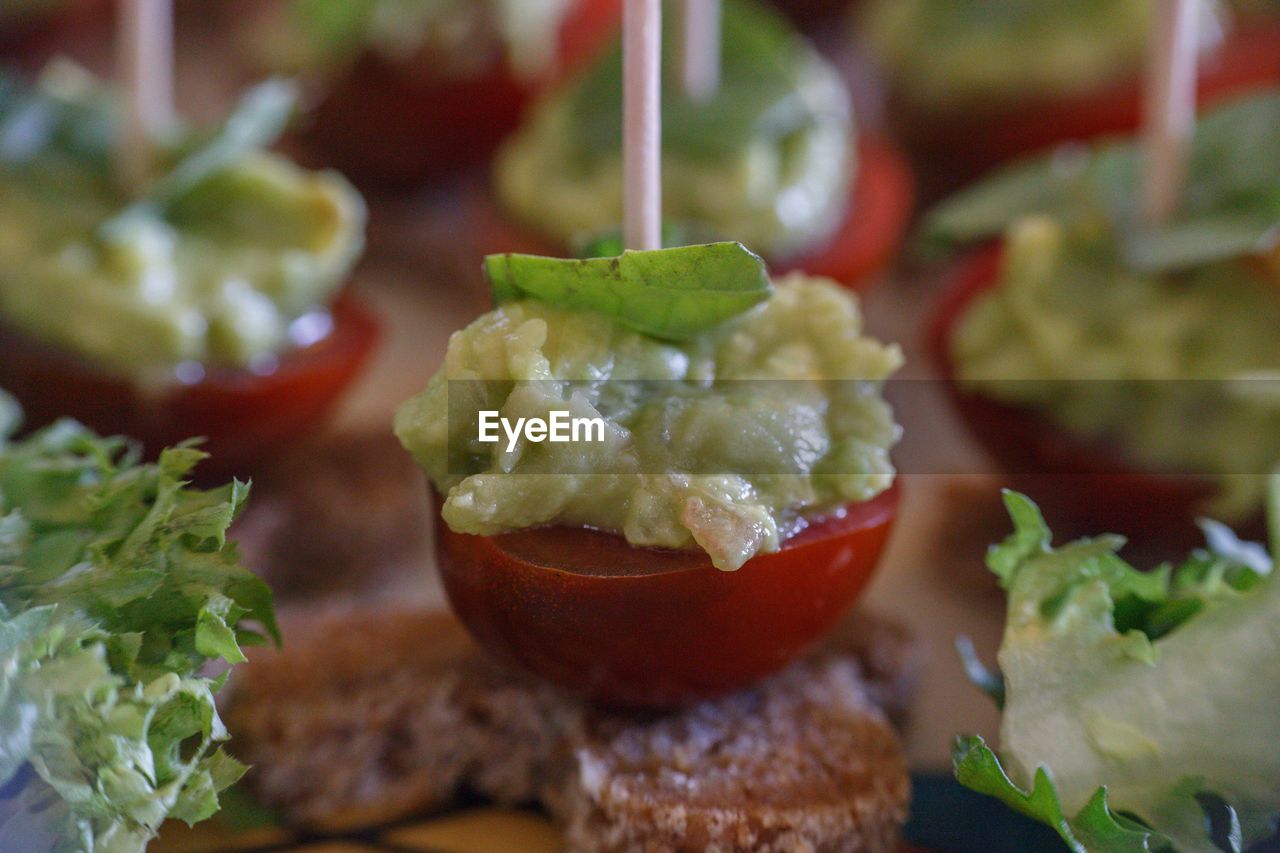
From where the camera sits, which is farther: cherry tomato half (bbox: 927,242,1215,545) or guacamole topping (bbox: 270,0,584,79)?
guacamole topping (bbox: 270,0,584,79)

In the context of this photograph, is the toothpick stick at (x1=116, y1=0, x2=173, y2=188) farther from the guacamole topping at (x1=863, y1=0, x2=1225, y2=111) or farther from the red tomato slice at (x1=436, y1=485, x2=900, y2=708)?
the guacamole topping at (x1=863, y1=0, x2=1225, y2=111)

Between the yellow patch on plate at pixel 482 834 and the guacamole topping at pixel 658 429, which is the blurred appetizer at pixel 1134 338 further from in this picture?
the yellow patch on plate at pixel 482 834

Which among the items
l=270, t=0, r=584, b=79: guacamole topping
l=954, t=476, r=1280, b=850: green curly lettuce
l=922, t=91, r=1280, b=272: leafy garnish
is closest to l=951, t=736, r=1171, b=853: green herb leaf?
l=954, t=476, r=1280, b=850: green curly lettuce

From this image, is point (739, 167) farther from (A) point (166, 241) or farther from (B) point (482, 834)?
(B) point (482, 834)

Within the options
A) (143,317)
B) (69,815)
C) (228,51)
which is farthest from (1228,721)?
(228,51)

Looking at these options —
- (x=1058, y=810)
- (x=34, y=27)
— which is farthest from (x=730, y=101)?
(x=34, y=27)
